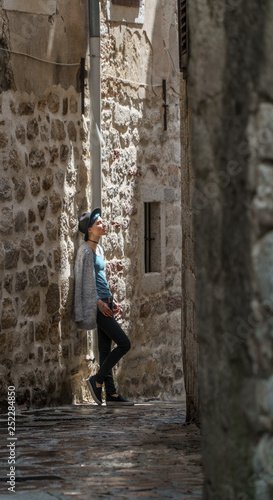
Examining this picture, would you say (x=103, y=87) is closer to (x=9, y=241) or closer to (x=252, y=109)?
(x=9, y=241)

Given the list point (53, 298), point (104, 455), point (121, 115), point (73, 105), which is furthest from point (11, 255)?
point (104, 455)

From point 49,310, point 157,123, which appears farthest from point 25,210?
point 157,123

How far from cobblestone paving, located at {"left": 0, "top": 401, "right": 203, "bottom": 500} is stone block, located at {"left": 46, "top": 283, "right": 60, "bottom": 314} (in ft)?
3.07

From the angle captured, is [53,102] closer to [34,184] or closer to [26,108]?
[26,108]

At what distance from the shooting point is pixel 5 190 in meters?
7.66

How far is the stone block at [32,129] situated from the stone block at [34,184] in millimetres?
330

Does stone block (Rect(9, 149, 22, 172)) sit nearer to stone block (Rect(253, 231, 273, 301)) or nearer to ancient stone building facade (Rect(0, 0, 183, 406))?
ancient stone building facade (Rect(0, 0, 183, 406))

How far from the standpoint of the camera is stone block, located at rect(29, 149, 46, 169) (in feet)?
26.5

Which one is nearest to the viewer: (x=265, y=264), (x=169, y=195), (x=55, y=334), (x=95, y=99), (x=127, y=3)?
(x=265, y=264)

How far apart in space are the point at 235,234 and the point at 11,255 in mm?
5236

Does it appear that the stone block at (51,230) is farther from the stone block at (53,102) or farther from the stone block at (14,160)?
the stone block at (53,102)

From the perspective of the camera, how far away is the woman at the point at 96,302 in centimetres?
859

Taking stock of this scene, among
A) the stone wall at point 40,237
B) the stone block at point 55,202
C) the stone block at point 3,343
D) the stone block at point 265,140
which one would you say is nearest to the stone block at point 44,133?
the stone wall at point 40,237

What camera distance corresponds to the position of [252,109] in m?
2.60
